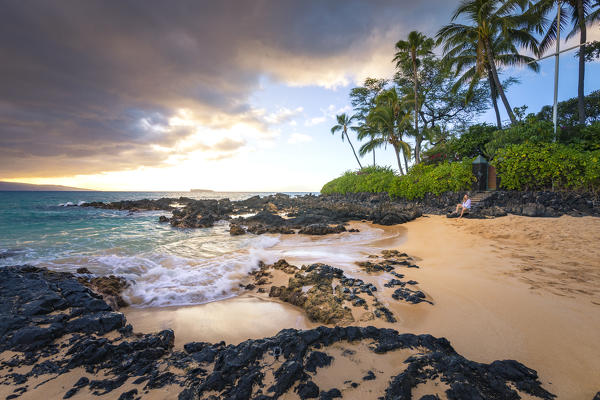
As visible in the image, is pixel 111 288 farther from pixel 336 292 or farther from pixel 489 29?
pixel 489 29

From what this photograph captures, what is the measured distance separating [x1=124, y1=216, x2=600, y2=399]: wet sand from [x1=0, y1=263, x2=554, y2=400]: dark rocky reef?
0.81 ft

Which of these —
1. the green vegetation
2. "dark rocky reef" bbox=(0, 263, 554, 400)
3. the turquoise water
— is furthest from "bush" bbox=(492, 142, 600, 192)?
"dark rocky reef" bbox=(0, 263, 554, 400)

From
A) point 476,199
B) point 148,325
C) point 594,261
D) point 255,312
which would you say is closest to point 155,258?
point 148,325

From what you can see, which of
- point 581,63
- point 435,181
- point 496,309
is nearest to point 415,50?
point 581,63

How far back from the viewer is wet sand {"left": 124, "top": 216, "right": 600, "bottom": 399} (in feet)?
6.13

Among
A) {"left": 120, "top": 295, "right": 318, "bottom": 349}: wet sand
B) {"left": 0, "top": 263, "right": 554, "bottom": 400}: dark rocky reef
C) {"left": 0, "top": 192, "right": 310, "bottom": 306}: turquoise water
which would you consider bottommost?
{"left": 0, "top": 192, "right": 310, "bottom": 306}: turquoise water

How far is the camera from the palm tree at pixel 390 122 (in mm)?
19281

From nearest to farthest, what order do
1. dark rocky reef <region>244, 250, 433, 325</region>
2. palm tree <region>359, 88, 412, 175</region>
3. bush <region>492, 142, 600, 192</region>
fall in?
dark rocky reef <region>244, 250, 433, 325</region> < bush <region>492, 142, 600, 192</region> < palm tree <region>359, 88, 412, 175</region>

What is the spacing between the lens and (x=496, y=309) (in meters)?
2.66

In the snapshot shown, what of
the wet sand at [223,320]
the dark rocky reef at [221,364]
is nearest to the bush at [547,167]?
the dark rocky reef at [221,364]

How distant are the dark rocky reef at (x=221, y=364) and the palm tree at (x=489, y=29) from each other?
18.2 meters

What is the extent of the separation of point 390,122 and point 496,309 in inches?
762

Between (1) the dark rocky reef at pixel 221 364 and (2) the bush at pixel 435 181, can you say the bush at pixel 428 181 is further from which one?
(1) the dark rocky reef at pixel 221 364

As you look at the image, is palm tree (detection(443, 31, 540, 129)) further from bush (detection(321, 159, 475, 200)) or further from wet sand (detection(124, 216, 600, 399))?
wet sand (detection(124, 216, 600, 399))
